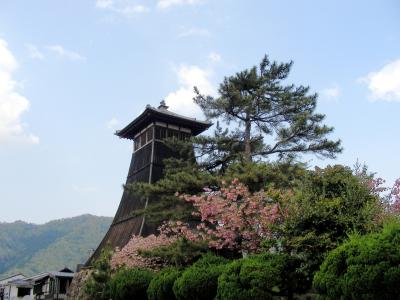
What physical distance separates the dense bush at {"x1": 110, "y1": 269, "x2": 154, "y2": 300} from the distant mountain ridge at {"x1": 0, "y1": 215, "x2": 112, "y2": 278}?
197ft

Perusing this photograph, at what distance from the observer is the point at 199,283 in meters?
11.5

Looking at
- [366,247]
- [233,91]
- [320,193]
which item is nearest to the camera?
[366,247]

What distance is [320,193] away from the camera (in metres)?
10.6

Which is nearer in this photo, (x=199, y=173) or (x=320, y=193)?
(x=320, y=193)

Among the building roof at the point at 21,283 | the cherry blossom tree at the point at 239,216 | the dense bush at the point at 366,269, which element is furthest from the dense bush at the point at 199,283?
the building roof at the point at 21,283

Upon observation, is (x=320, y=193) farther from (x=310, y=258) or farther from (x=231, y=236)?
(x=231, y=236)

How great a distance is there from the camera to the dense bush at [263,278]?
958 centimetres

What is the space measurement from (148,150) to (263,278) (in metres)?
19.4

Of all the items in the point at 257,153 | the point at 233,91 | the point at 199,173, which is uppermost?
the point at 233,91

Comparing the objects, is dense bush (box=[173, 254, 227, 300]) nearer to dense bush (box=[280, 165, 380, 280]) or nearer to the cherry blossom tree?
the cherry blossom tree

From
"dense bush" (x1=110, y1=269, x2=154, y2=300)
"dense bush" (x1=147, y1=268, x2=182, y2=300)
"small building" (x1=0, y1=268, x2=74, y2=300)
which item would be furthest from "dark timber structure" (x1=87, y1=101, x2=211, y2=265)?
"small building" (x1=0, y1=268, x2=74, y2=300)

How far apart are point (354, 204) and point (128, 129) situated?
72.6 ft

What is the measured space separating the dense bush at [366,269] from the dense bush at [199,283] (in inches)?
160

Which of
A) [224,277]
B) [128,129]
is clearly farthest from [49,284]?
[224,277]
